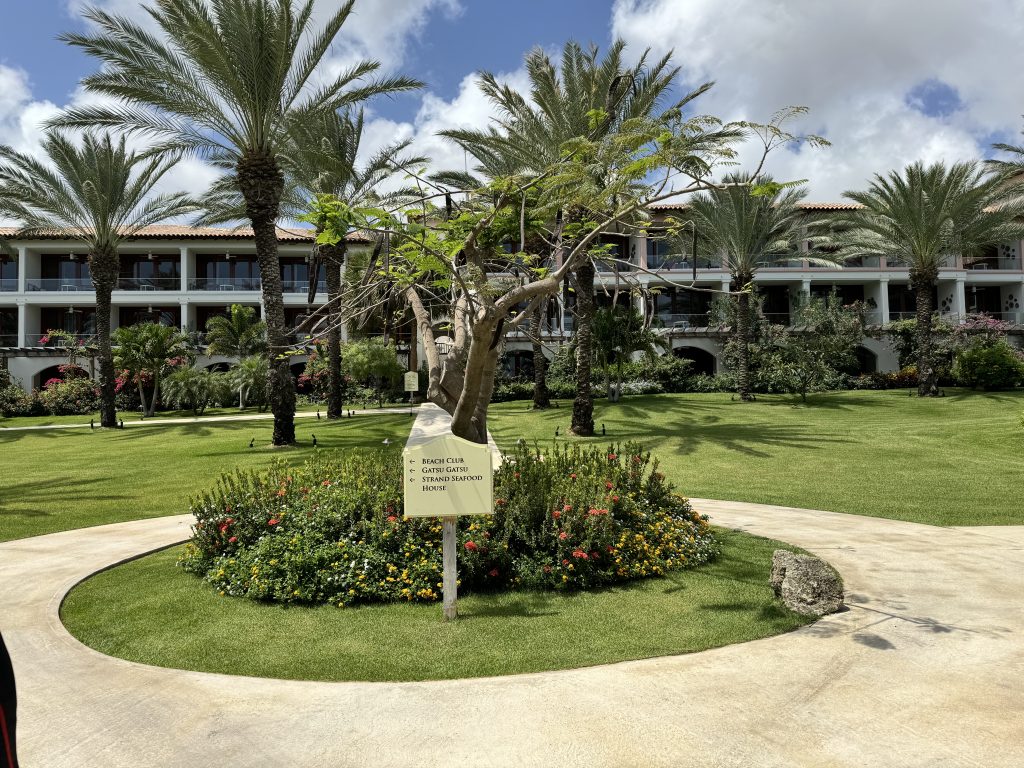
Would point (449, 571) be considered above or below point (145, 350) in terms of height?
below

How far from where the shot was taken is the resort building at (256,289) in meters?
37.5

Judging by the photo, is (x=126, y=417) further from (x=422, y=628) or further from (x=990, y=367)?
(x=990, y=367)

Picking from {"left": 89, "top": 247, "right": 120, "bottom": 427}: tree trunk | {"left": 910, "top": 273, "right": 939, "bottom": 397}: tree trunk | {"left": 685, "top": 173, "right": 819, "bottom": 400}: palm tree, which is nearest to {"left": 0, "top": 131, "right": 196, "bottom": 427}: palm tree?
{"left": 89, "top": 247, "right": 120, "bottom": 427}: tree trunk

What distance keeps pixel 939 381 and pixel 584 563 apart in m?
32.3

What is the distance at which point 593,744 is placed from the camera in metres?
3.62

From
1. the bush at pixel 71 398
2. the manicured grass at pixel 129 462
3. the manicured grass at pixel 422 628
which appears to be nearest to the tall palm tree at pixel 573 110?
the manicured grass at pixel 129 462

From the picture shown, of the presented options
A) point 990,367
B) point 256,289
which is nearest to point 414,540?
point 990,367

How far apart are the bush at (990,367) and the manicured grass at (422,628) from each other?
28.0 meters

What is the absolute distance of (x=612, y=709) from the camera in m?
4.02

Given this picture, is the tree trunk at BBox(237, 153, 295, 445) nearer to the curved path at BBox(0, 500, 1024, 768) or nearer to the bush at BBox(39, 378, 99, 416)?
the curved path at BBox(0, 500, 1024, 768)

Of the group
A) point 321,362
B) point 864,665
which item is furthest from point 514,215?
point 321,362

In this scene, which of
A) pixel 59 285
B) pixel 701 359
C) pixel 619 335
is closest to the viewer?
pixel 619 335

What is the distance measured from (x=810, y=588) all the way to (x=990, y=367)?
28841mm

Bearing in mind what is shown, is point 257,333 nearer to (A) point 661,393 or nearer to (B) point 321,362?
(B) point 321,362
